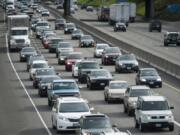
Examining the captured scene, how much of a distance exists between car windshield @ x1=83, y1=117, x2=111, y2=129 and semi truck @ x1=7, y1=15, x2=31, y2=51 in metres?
60.5

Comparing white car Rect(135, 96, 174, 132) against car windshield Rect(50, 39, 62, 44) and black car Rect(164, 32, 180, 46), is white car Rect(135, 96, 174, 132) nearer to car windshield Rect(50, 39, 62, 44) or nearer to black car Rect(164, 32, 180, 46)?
car windshield Rect(50, 39, 62, 44)

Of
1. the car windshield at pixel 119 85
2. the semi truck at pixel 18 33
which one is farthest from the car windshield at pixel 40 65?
the semi truck at pixel 18 33

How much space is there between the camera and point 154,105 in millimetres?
36281

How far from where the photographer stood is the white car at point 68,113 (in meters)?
35.4

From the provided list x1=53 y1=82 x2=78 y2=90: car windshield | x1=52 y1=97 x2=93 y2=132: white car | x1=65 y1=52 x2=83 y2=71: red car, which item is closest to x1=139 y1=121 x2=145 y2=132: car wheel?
x1=52 y1=97 x2=93 y2=132: white car

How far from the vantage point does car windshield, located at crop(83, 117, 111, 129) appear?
1209 inches

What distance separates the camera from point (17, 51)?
9338cm

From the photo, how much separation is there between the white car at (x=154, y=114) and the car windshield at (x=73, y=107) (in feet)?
7.46

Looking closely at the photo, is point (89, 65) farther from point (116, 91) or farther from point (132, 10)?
point (132, 10)

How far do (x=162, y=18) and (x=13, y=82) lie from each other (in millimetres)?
89630

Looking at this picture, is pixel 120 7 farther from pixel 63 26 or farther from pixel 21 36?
pixel 21 36

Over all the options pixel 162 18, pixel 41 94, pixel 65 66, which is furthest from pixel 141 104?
pixel 162 18

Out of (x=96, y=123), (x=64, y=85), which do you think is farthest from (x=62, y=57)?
(x=96, y=123)

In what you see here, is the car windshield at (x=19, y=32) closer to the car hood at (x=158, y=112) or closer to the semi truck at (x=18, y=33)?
the semi truck at (x=18, y=33)
